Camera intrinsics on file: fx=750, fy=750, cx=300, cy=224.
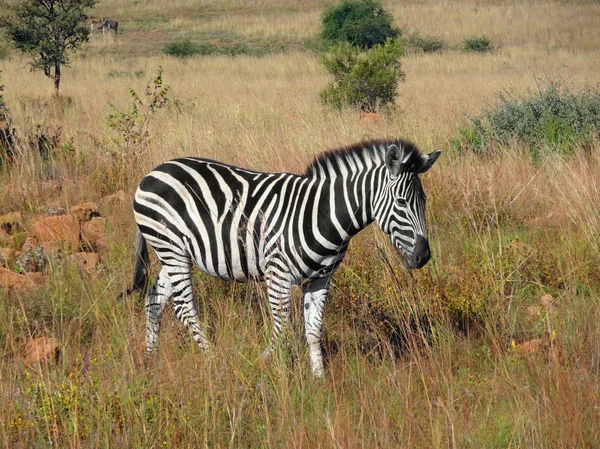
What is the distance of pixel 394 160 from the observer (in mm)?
3822

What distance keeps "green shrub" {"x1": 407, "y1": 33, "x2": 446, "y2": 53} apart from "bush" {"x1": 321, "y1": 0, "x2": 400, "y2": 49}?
894 millimetres

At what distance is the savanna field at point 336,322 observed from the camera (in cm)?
316

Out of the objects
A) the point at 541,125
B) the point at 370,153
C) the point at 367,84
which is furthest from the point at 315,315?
the point at 367,84

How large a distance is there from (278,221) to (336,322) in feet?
3.11

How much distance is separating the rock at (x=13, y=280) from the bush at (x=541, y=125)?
203 inches

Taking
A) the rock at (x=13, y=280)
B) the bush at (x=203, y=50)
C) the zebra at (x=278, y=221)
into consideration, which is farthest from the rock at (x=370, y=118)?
the bush at (x=203, y=50)

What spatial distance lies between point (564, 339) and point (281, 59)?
2447 centimetres

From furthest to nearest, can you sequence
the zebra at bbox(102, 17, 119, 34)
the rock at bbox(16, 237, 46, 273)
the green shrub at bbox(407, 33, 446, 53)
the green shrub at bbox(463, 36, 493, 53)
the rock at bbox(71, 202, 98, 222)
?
the zebra at bbox(102, 17, 119, 34) → the green shrub at bbox(407, 33, 446, 53) → the green shrub at bbox(463, 36, 493, 53) → the rock at bbox(71, 202, 98, 222) → the rock at bbox(16, 237, 46, 273)

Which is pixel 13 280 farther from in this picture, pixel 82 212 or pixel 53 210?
pixel 53 210

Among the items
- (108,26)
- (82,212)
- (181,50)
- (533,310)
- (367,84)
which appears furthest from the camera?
(108,26)

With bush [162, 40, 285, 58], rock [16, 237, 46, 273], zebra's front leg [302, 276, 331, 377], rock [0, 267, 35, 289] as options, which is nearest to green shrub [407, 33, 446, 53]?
bush [162, 40, 285, 58]

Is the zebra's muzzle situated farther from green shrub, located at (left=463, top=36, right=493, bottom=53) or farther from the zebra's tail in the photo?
green shrub, located at (left=463, top=36, right=493, bottom=53)

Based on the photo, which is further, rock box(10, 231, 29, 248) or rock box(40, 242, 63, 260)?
rock box(10, 231, 29, 248)

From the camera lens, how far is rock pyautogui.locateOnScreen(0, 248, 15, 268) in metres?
5.71
